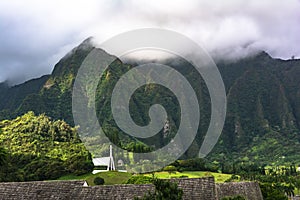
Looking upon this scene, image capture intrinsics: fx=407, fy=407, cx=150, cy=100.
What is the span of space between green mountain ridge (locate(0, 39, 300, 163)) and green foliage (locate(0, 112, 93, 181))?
19788 mm

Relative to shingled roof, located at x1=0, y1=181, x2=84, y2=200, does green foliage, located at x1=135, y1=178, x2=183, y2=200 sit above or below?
above

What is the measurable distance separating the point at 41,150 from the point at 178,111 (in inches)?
3728

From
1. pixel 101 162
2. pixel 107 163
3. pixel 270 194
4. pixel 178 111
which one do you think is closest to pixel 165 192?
pixel 270 194

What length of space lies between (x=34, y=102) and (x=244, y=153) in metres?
80.9

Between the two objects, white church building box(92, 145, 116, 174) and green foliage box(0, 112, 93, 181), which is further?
white church building box(92, 145, 116, 174)

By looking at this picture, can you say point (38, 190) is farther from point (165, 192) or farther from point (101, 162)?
point (101, 162)

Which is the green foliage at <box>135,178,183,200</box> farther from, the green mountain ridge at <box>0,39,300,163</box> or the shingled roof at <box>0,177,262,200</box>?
the green mountain ridge at <box>0,39,300,163</box>

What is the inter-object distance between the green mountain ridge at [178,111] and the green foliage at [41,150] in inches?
779

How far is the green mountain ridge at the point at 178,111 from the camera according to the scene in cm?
13950

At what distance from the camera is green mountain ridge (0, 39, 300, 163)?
140m

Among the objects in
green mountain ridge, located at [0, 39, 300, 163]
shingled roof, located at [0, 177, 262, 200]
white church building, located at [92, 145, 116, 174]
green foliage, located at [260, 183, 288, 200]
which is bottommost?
green foliage, located at [260, 183, 288, 200]

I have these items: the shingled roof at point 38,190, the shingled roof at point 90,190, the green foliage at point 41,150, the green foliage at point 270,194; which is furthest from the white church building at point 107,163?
the shingled roof at point 90,190

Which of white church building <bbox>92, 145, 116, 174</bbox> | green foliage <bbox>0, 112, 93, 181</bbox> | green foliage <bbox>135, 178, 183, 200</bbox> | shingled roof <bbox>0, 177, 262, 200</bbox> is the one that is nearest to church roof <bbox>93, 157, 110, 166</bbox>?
white church building <bbox>92, 145, 116, 174</bbox>

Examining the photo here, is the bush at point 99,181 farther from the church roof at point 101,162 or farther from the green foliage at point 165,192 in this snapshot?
the green foliage at point 165,192
